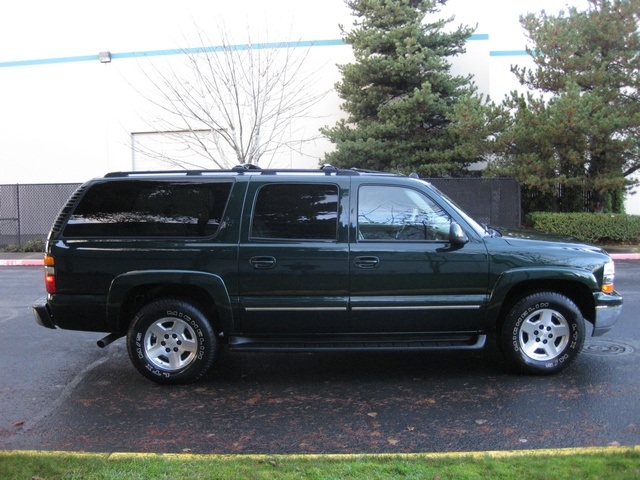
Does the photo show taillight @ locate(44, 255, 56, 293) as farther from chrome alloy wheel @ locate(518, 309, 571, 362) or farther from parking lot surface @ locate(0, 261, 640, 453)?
chrome alloy wheel @ locate(518, 309, 571, 362)

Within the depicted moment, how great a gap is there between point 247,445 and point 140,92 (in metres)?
21.0

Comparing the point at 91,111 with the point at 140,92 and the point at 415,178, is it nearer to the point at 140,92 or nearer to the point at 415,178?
the point at 140,92

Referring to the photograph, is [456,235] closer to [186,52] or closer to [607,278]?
[607,278]

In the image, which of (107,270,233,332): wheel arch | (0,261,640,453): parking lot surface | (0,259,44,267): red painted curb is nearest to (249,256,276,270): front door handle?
(107,270,233,332): wheel arch

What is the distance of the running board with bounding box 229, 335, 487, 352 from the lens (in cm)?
513

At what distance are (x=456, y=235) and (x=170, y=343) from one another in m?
2.74

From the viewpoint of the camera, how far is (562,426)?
166 inches

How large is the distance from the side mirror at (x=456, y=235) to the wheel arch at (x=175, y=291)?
205 centimetres

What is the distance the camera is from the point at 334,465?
3.48 meters

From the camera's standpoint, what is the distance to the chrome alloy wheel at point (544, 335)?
525 cm

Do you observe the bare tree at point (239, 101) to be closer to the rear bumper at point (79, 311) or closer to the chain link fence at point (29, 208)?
the chain link fence at point (29, 208)

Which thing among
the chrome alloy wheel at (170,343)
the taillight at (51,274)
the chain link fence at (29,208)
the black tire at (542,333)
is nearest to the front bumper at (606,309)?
the black tire at (542,333)

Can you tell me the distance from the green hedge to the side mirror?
12984 mm

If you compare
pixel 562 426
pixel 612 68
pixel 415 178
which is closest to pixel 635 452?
pixel 562 426
